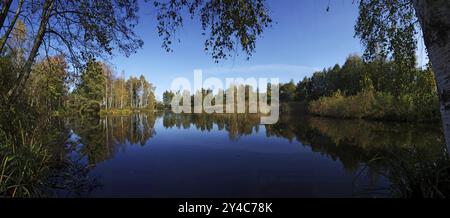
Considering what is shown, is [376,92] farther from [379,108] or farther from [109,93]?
[109,93]

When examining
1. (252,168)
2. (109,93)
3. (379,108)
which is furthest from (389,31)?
(109,93)

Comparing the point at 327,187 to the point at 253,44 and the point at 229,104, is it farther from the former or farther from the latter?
the point at 229,104

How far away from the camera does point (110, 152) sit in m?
11.8

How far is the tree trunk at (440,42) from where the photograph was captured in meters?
1.92

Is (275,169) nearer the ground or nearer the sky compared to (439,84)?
nearer the ground

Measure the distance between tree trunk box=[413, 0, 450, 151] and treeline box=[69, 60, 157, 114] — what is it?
7.19 metres

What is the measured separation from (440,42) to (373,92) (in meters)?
30.1

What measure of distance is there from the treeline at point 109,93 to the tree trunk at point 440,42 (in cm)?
719

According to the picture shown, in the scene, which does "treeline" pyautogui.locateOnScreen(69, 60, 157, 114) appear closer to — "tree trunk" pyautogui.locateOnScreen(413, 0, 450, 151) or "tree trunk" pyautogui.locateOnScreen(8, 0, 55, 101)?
"tree trunk" pyautogui.locateOnScreen(8, 0, 55, 101)
